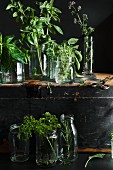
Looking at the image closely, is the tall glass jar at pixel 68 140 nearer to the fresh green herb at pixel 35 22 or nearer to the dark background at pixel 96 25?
the fresh green herb at pixel 35 22

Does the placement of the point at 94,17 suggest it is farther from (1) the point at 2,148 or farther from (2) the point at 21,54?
(1) the point at 2,148

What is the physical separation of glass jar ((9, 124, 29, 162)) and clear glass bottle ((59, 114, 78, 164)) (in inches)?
6.1

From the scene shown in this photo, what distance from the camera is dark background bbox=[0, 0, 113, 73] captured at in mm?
1856

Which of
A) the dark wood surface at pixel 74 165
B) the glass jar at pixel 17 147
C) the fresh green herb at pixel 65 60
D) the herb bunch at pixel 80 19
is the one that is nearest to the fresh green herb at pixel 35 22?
the fresh green herb at pixel 65 60

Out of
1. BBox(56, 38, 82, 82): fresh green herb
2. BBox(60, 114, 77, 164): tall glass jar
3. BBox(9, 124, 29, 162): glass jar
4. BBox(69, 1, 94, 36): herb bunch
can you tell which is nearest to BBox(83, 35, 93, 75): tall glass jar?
BBox(69, 1, 94, 36): herb bunch

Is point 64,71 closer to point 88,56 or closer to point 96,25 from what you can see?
point 88,56

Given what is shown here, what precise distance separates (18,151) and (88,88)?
0.41 m

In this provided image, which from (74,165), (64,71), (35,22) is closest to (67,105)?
(64,71)

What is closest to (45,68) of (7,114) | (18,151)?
(7,114)

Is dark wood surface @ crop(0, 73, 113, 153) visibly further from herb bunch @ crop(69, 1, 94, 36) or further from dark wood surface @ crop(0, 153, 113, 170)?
herb bunch @ crop(69, 1, 94, 36)

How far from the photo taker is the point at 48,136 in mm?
1464

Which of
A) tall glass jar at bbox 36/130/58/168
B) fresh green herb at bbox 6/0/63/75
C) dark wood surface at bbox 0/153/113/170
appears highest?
fresh green herb at bbox 6/0/63/75

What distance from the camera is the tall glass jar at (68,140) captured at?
4.93 feet

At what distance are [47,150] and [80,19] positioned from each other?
741 millimetres
